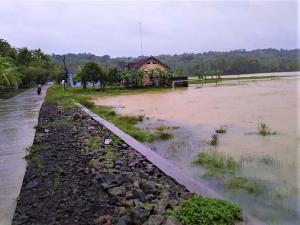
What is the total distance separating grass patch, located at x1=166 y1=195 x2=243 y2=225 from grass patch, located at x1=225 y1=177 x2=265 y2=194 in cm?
178

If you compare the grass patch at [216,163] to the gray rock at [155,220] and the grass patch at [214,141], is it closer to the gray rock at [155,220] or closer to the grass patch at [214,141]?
the grass patch at [214,141]

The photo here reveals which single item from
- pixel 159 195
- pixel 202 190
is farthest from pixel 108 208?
pixel 202 190

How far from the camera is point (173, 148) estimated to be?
10.5 m

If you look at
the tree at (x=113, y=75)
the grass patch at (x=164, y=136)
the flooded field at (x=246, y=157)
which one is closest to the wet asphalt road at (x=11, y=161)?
the flooded field at (x=246, y=157)

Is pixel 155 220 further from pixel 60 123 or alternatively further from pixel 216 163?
pixel 60 123

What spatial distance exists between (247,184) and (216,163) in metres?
1.55

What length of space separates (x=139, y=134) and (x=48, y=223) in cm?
786

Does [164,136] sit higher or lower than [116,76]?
lower

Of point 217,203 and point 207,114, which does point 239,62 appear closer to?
point 207,114

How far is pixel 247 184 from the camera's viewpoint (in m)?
6.81

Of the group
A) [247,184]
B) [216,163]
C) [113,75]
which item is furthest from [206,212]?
[113,75]

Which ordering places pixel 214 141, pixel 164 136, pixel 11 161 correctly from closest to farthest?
pixel 11 161 → pixel 214 141 → pixel 164 136

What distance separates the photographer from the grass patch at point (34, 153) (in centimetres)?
789

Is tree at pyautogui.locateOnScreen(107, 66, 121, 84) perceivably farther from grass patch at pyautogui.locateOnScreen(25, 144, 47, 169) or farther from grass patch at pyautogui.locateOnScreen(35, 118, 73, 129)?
grass patch at pyautogui.locateOnScreen(25, 144, 47, 169)
